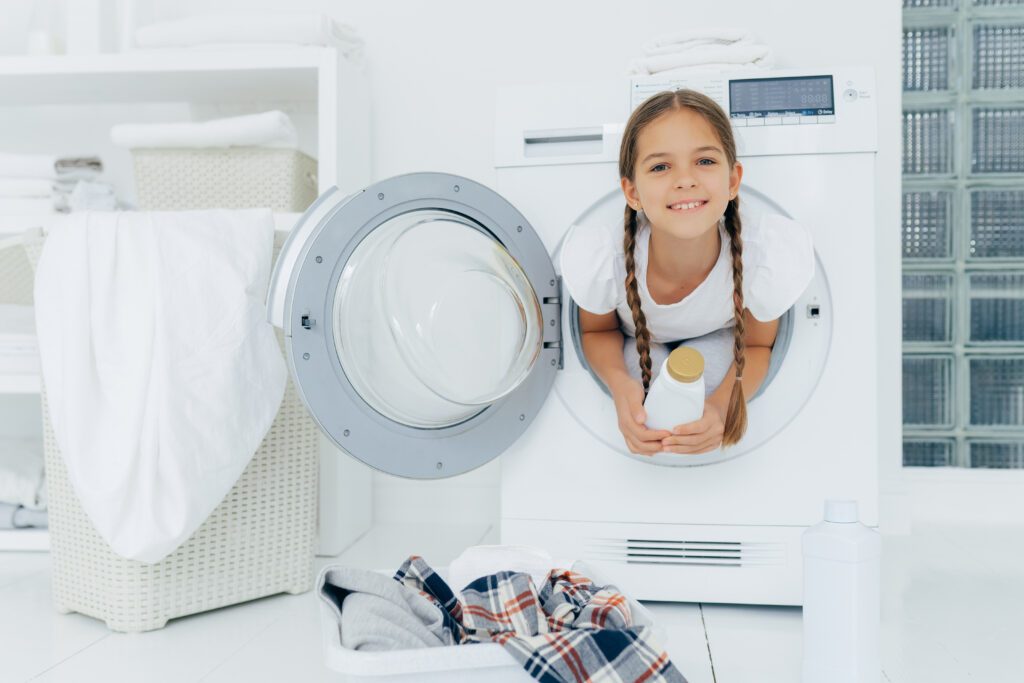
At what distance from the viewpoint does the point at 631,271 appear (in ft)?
4.52

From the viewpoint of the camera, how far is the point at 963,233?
7.23 ft

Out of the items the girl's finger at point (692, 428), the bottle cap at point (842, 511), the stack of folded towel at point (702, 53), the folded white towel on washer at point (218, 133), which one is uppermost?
the stack of folded towel at point (702, 53)

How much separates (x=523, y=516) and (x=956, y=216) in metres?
1.42

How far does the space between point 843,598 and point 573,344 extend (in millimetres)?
572

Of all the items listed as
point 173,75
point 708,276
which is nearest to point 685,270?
point 708,276

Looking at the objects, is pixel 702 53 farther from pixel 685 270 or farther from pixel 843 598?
pixel 843 598

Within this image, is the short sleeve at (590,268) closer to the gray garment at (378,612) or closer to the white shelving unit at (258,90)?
the gray garment at (378,612)

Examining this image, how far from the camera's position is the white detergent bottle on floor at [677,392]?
122 centimetres

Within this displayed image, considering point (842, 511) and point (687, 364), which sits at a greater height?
point (687, 364)

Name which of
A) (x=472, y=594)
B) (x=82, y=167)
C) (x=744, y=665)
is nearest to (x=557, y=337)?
(x=472, y=594)

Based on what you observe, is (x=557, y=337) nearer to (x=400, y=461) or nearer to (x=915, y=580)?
(x=400, y=461)

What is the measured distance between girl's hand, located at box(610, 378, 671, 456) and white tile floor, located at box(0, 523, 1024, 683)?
Result: 11.0 inches

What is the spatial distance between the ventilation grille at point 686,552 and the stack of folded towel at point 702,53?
0.79 meters

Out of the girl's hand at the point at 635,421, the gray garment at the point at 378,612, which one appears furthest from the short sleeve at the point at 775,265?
the gray garment at the point at 378,612
